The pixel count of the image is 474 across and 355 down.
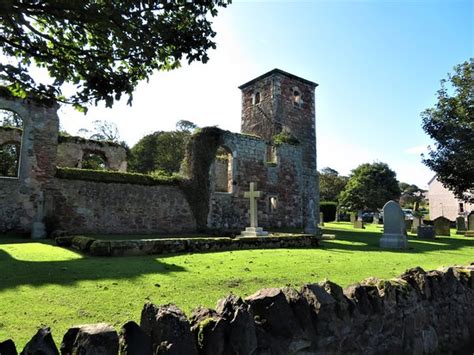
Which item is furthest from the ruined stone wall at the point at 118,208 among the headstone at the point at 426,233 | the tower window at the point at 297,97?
the tower window at the point at 297,97

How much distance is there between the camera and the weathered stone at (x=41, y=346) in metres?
1.88

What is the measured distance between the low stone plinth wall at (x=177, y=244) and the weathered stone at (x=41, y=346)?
6.65 metres

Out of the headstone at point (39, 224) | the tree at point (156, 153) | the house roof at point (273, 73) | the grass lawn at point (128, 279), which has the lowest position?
the grass lawn at point (128, 279)

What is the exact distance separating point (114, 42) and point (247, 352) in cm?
315

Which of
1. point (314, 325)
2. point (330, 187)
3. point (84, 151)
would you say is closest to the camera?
point (314, 325)

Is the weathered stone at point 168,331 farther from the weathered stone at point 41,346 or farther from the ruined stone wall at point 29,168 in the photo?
the ruined stone wall at point 29,168

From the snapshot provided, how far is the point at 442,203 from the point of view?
49.2 meters

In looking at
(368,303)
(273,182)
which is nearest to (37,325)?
(368,303)

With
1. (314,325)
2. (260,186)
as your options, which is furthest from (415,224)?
(314,325)

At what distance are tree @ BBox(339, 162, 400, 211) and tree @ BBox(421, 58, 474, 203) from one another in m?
22.1

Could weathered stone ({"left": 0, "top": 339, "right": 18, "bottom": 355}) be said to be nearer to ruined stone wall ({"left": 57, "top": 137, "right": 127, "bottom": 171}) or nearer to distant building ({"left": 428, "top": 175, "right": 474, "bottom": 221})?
ruined stone wall ({"left": 57, "top": 137, "right": 127, "bottom": 171})

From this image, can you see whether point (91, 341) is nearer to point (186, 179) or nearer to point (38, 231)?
point (38, 231)

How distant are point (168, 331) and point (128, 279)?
3.64 metres

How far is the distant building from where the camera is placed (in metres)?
47.0
